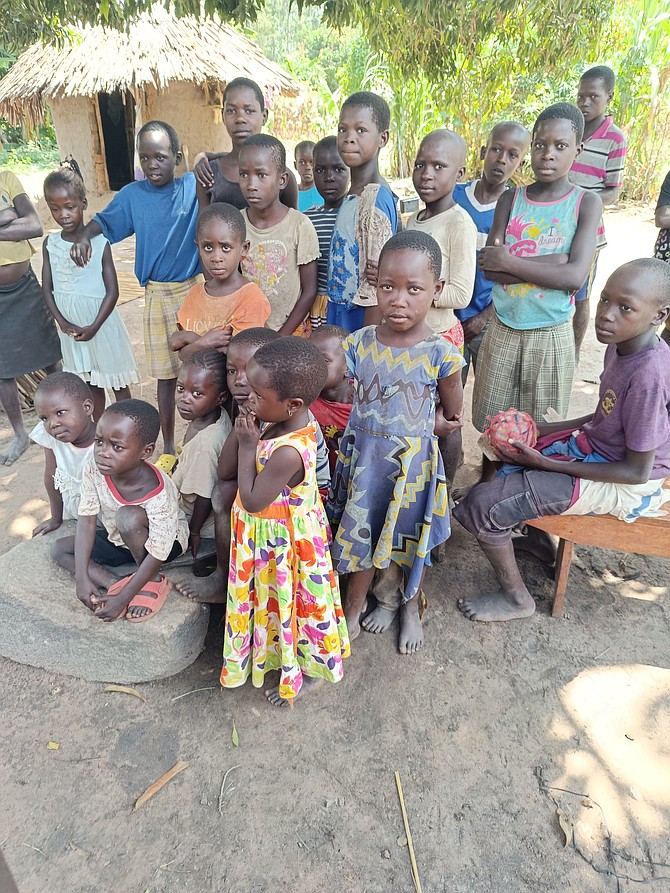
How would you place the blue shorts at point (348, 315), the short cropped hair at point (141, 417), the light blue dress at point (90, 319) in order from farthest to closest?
the light blue dress at point (90, 319) < the blue shorts at point (348, 315) < the short cropped hair at point (141, 417)

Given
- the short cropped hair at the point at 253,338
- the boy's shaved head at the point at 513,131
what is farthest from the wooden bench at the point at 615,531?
the boy's shaved head at the point at 513,131

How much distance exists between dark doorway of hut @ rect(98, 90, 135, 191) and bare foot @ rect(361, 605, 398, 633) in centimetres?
1194

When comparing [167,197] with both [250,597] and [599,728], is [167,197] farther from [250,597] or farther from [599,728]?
[599,728]

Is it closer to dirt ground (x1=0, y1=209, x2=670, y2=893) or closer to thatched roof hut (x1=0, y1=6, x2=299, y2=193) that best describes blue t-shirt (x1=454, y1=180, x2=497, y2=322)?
dirt ground (x1=0, y1=209, x2=670, y2=893)

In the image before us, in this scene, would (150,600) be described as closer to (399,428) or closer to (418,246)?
(399,428)

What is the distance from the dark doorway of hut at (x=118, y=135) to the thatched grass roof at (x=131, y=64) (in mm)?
2409

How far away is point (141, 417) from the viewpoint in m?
2.05

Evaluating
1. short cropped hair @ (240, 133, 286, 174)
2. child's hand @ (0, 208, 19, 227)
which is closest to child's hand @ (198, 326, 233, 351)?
short cropped hair @ (240, 133, 286, 174)

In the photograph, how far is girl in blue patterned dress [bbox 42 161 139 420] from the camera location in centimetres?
317

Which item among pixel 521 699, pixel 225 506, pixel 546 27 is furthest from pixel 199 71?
pixel 521 699

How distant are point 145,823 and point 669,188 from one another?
4080mm

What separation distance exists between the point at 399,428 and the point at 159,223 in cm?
194

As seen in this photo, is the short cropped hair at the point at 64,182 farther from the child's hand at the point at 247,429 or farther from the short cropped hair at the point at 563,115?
the short cropped hair at the point at 563,115

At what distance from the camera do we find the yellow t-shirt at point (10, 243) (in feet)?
11.3
